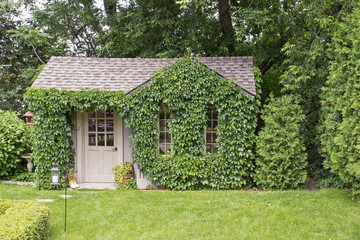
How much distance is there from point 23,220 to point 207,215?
131 inches

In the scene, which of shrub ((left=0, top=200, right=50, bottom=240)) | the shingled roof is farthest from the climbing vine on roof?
shrub ((left=0, top=200, right=50, bottom=240))

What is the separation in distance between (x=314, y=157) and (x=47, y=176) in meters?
8.08

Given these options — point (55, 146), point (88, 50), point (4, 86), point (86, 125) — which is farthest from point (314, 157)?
point (4, 86)

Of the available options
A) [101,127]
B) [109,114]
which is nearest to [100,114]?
[109,114]

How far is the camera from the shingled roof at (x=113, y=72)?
8.92 meters

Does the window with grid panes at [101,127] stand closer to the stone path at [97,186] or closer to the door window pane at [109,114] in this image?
the door window pane at [109,114]

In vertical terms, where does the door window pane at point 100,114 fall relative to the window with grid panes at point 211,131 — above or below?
above

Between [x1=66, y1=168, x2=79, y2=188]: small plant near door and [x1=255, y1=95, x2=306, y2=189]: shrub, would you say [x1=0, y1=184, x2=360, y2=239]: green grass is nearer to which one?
[x1=255, y1=95, x2=306, y2=189]: shrub

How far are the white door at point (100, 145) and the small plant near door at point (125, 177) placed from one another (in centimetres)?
60

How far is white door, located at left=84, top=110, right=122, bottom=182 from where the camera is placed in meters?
9.41

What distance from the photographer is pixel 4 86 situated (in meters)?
15.7

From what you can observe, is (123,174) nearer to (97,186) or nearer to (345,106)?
(97,186)

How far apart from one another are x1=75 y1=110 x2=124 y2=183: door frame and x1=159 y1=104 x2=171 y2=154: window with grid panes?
3.96 feet

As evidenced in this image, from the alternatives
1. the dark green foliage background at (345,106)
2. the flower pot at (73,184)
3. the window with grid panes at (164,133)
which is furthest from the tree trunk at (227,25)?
the flower pot at (73,184)
